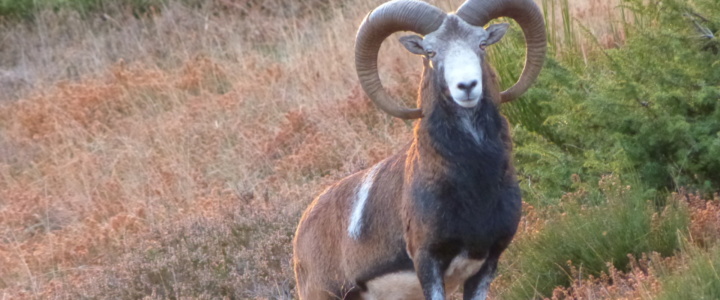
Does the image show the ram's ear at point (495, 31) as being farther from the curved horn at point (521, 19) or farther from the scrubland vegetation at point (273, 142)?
the scrubland vegetation at point (273, 142)

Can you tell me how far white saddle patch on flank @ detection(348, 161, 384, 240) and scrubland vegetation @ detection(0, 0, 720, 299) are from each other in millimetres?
1144

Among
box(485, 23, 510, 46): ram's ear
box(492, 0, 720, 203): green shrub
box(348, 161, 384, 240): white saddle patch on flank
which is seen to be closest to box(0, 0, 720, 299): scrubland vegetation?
box(492, 0, 720, 203): green shrub

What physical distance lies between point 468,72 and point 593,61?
423 centimetres

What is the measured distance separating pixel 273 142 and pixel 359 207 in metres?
6.17

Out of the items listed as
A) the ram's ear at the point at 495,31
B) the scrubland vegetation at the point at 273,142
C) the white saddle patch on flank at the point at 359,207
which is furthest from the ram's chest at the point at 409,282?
the ram's ear at the point at 495,31

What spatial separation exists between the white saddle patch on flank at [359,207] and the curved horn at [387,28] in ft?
1.27

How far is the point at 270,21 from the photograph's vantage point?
16.4m

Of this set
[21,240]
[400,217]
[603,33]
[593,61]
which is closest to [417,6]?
[400,217]

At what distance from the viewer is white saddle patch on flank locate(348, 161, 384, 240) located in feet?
18.9

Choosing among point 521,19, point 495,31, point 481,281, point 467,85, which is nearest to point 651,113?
point 521,19

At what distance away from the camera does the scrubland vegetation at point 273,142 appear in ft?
21.6

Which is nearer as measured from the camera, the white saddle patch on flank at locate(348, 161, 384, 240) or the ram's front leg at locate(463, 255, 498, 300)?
the ram's front leg at locate(463, 255, 498, 300)

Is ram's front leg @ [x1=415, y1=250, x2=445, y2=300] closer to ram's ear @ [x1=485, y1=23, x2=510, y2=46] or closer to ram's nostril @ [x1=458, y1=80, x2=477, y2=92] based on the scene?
ram's nostril @ [x1=458, y1=80, x2=477, y2=92]

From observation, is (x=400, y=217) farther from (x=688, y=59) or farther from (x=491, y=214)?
(x=688, y=59)
